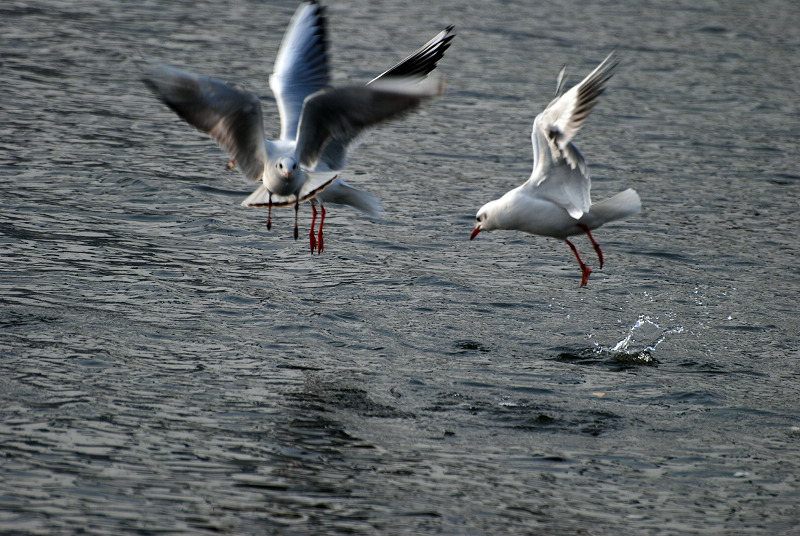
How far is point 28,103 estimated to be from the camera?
14461mm

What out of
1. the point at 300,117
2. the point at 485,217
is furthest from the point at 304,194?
the point at 485,217

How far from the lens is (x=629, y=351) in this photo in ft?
27.7

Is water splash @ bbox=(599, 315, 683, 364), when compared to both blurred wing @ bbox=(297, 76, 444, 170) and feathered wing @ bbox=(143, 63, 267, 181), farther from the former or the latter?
feathered wing @ bbox=(143, 63, 267, 181)

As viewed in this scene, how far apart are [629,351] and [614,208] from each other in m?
1.14

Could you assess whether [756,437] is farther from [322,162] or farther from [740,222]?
[740,222]

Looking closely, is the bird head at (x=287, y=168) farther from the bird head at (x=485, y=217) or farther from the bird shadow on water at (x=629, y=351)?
the bird shadow on water at (x=629, y=351)

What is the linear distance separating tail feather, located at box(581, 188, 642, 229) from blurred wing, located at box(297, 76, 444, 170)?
190 centimetres

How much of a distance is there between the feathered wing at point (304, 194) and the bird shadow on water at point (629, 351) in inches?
87.4

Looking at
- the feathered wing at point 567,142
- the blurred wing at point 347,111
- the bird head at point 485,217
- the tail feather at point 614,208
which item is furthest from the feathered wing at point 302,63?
the tail feather at point 614,208

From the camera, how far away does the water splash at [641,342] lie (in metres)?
8.36

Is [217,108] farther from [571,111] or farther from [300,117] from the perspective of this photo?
[571,111]

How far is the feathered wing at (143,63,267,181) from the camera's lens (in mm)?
7949

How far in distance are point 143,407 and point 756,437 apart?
3.86 m

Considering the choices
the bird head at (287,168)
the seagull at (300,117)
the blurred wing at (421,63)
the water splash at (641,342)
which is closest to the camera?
the seagull at (300,117)
